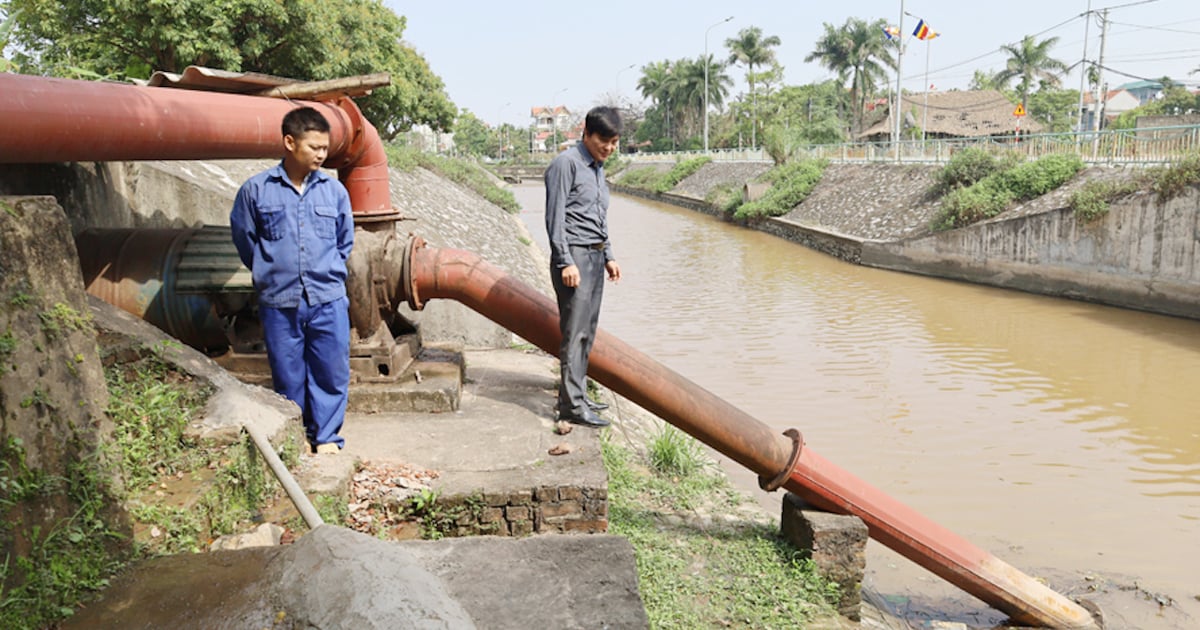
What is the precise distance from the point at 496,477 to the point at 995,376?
797cm

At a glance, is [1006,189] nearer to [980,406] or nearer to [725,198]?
[980,406]

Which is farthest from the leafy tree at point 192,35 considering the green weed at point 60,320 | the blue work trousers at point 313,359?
the green weed at point 60,320

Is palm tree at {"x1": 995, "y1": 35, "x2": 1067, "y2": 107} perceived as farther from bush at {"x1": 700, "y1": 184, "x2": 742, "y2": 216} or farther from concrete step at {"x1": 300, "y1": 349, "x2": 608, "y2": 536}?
concrete step at {"x1": 300, "y1": 349, "x2": 608, "y2": 536}

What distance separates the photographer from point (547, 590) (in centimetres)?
179

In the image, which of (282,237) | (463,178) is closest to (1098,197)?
(282,237)

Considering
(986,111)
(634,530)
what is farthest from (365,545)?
(986,111)

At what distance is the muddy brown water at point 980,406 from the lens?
17.7 feet

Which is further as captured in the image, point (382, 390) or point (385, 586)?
point (382, 390)

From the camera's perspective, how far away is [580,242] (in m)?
4.28

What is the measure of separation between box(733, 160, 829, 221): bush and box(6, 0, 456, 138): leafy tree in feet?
47.0

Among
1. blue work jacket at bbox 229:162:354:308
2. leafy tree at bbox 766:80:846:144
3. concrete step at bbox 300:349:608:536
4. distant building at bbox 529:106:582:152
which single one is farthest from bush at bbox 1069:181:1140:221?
distant building at bbox 529:106:582:152

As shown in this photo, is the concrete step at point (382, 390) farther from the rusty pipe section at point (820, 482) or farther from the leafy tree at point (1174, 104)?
the leafy tree at point (1174, 104)

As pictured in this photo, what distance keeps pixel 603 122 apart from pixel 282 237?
1.67m

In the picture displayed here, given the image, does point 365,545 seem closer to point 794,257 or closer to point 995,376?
point 995,376
